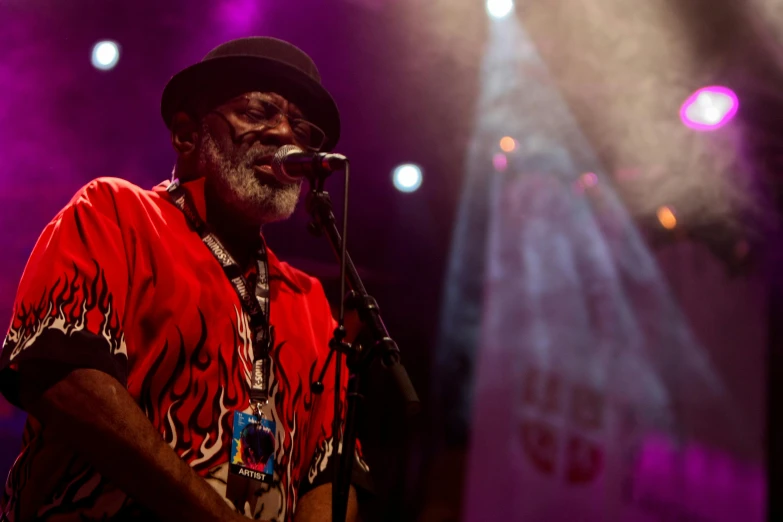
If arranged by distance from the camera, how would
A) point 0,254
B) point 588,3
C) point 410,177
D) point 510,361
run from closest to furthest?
point 0,254
point 588,3
point 410,177
point 510,361

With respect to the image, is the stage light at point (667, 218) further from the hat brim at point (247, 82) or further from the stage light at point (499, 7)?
the hat brim at point (247, 82)

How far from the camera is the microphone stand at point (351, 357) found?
1569mm

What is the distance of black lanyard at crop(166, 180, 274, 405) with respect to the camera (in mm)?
2006

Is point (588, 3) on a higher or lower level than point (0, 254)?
higher

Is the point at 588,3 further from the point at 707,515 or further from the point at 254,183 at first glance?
the point at 707,515

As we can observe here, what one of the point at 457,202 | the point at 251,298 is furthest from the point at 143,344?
the point at 457,202

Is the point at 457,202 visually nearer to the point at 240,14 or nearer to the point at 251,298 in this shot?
the point at 240,14

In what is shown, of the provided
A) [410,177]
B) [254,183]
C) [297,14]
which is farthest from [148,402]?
[410,177]

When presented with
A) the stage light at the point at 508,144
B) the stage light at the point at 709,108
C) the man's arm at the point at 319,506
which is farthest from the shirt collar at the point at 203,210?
the stage light at the point at 508,144

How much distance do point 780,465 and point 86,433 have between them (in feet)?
22.0

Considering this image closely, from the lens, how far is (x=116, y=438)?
1.62 meters

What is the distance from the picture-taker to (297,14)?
13.3 feet

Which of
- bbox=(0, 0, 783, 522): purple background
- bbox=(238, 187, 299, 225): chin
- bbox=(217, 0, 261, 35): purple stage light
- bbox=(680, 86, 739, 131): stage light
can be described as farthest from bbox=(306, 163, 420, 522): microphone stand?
bbox=(680, 86, 739, 131): stage light

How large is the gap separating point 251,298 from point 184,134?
2.26 feet
